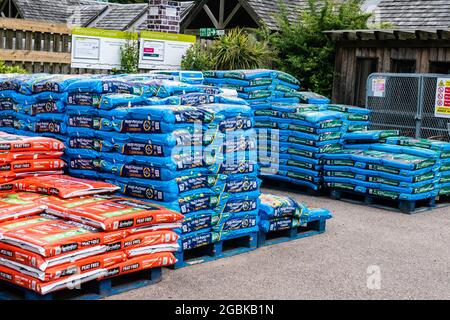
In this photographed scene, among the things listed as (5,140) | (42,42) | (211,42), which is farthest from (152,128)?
(211,42)

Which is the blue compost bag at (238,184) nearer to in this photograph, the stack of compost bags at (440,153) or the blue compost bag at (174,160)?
the blue compost bag at (174,160)

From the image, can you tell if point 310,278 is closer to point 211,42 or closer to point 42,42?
point 42,42

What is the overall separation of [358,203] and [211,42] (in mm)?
7846

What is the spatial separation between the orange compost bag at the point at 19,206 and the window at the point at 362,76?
34.0 ft

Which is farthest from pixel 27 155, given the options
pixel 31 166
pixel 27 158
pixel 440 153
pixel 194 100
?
pixel 440 153

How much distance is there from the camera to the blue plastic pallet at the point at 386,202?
10.7 meters

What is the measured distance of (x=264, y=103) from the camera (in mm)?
12531

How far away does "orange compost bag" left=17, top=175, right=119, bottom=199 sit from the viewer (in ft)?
22.5

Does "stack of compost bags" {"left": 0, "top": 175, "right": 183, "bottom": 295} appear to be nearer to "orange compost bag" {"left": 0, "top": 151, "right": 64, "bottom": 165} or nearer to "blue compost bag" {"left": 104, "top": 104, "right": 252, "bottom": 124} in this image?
"orange compost bag" {"left": 0, "top": 151, "right": 64, "bottom": 165}

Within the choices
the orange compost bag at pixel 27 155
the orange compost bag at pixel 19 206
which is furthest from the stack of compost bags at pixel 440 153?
the orange compost bag at pixel 19 206

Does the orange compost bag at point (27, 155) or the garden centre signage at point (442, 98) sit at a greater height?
the garden centre signage at point (442, 98)

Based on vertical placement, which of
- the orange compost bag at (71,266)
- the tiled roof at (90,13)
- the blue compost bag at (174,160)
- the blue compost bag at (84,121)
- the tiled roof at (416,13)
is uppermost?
the tiled roof at (90,13)

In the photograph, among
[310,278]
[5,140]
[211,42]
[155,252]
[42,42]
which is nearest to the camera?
[155,252]

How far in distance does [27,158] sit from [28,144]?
165 millimetres
